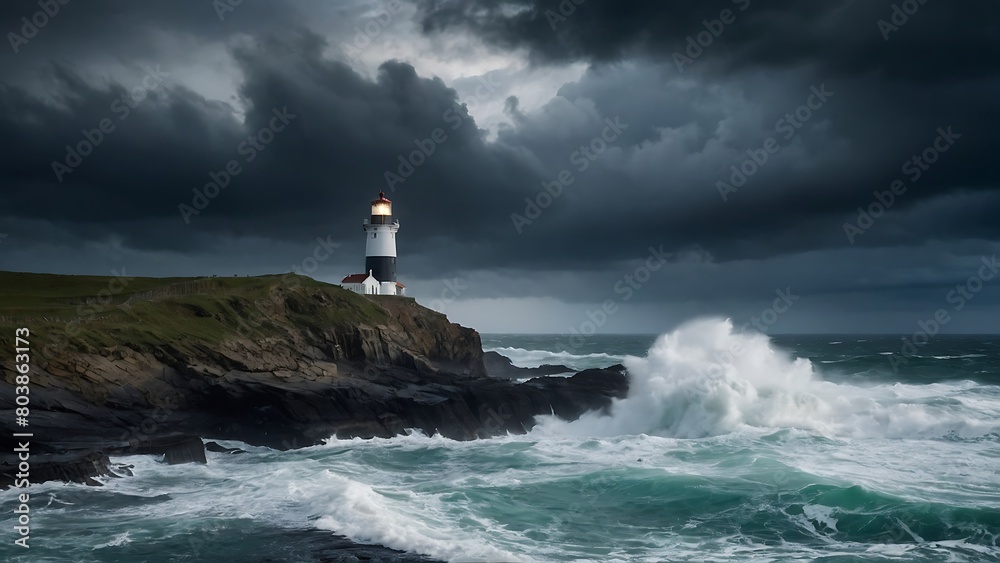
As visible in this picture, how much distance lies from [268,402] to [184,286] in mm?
13006

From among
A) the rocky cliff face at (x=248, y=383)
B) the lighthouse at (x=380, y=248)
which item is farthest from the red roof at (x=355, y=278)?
the rocky cliff face at (x=248, y=383)

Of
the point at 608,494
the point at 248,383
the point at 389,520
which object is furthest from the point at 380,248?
the point at 389,520

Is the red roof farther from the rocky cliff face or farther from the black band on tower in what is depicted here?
the rocky cliff face

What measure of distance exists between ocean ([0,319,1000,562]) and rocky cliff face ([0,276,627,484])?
52.4 inches

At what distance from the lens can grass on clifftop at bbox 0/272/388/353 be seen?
25.9 m

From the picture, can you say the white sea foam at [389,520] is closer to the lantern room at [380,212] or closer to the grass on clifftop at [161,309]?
the grass on clifftop at [161,309]

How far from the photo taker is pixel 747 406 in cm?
3077

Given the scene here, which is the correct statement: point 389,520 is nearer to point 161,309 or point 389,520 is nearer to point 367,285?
point 161,309

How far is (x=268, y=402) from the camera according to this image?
26.8 m

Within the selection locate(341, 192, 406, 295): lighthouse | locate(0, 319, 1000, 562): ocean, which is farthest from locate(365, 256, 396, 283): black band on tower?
locate(0, 319, 1000, 562): ocean

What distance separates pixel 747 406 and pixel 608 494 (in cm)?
1410

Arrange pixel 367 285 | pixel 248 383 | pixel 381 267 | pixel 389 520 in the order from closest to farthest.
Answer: pixel 389 520, pixel 248 383, pixel 367 285, pixel 381 267

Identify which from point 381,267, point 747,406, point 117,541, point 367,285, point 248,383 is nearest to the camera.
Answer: point 117,541

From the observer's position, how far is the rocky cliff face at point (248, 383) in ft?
73.5
